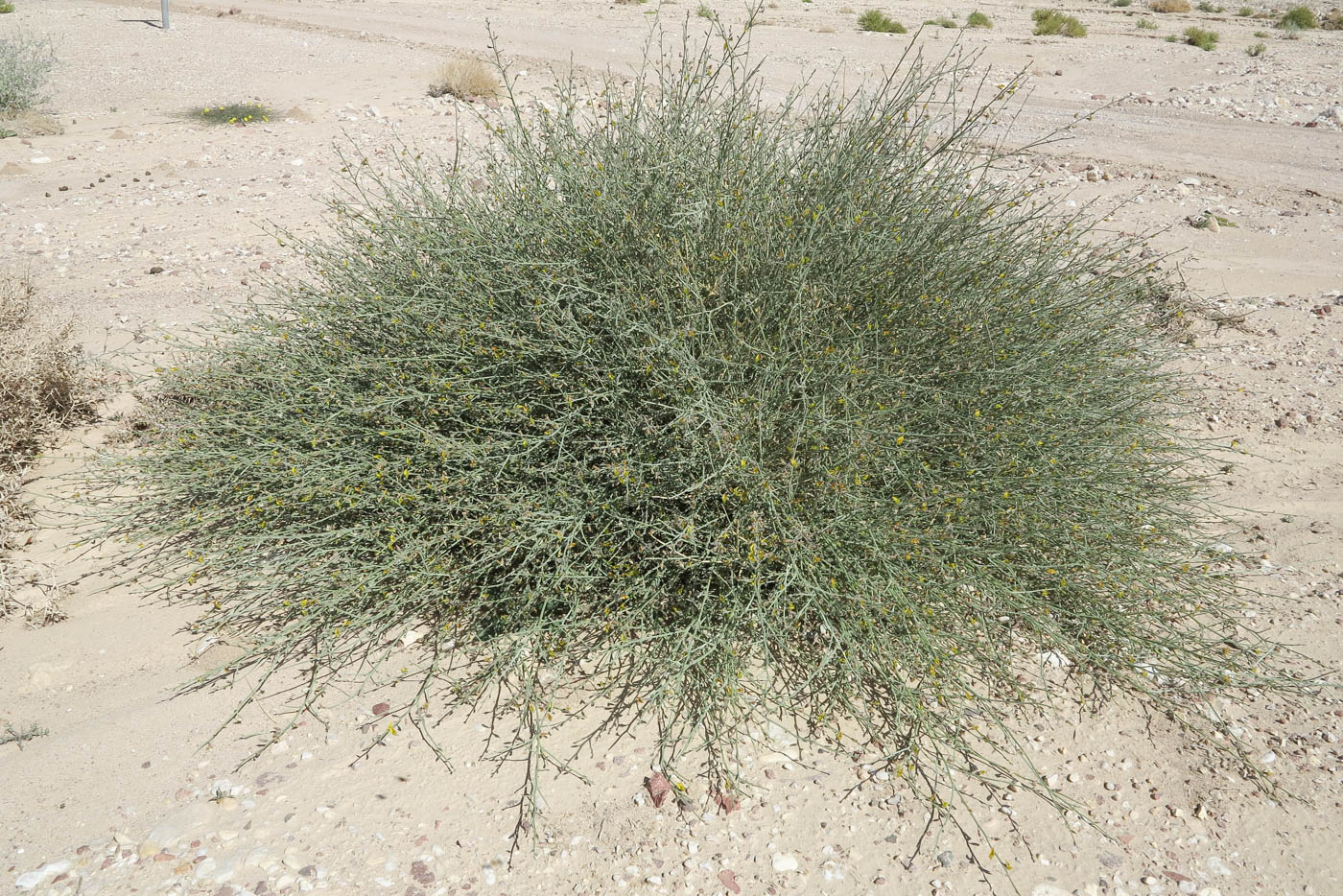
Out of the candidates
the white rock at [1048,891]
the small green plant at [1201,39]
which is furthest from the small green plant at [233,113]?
the small green plant at [1201,39]

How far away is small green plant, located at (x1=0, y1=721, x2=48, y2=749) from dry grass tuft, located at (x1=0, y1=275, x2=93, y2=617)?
101 cm

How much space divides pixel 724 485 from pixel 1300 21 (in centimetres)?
2466

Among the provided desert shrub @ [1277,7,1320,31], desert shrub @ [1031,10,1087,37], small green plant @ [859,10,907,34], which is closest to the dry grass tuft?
small green plant @ [859,10,907,34]

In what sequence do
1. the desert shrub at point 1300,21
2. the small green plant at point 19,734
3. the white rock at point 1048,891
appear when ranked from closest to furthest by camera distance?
the white rock at point 1048,891 → the small green plant at point 19,734 → the desert shrub at point 1300,21

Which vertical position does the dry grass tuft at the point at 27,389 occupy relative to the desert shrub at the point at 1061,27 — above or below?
below

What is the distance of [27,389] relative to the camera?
3.71 meters

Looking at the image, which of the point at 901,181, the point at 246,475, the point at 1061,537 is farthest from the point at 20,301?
the point at 1061,537

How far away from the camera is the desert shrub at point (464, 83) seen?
10453 millimetres

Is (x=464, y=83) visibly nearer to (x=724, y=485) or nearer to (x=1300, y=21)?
(x=724, y=485)

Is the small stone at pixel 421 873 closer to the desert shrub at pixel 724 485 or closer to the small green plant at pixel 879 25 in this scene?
the desert shrub at pixel 724 485

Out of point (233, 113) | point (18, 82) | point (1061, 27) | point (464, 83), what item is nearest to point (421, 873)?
point (233, 113)

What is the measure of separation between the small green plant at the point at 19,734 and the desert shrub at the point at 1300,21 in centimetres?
2543

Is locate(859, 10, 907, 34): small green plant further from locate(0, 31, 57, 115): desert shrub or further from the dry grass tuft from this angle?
the dry grass tuft

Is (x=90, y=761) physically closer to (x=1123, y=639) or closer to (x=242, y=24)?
(x=1123, y=639)
